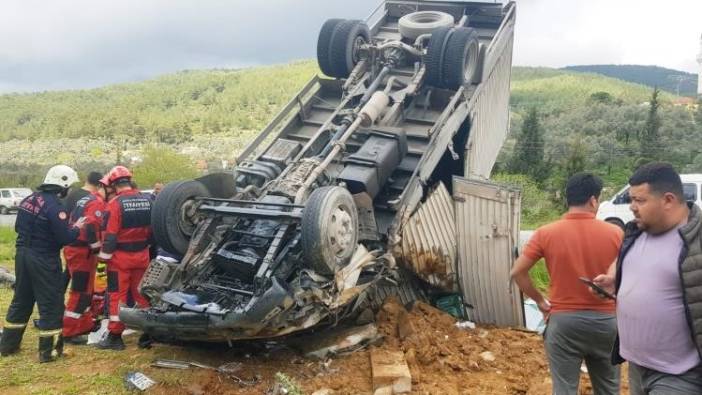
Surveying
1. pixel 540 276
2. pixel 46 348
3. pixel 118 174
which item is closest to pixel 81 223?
pixel 118 174

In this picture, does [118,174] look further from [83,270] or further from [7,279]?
[7,279]

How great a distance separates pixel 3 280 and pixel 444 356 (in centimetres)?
567

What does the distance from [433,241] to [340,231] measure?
1.37 meters

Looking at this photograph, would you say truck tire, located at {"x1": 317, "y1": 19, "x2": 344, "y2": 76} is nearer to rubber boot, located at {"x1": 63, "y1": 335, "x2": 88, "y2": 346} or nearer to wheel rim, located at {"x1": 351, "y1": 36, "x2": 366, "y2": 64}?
wheel rim, located at {"x1": 351, "y1": 36, "x2": 366, "y2": 64}

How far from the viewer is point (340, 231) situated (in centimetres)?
466

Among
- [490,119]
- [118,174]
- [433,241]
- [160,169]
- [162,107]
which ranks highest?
[490,119]

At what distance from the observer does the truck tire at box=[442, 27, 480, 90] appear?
6605 millimetres

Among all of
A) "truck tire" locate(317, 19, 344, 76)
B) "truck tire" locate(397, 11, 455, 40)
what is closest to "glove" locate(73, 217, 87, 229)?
"truck tire" locate(317, 19, 344, 76)

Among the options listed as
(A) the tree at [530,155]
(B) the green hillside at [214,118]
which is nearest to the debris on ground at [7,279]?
(B) the green hillside at [214,118]

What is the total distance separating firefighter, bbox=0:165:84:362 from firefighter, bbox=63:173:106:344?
0.30 metres

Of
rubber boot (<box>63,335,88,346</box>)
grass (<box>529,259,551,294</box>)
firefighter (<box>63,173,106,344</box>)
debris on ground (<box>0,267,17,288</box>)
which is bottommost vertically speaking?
grass (<box>529,259,551,294</box>)

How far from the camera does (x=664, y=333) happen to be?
2.38 metres

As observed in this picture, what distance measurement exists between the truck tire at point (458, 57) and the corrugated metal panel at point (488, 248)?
1357 mm

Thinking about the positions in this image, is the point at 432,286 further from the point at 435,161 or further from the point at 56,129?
the point at 56,129
